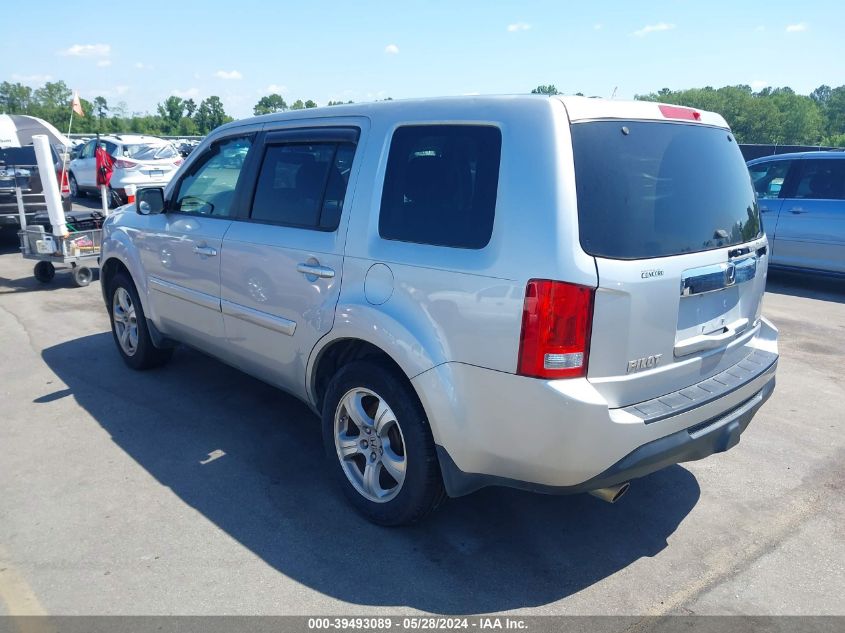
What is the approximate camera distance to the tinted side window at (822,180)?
8.86m

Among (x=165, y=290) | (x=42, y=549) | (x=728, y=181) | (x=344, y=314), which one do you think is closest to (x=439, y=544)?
(x=344, y=314)

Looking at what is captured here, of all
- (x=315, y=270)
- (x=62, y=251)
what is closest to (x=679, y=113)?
(x=315, y=270)

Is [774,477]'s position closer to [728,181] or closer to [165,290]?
[728,181]

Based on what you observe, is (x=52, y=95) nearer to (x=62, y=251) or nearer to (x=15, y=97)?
(x=15, y=97)

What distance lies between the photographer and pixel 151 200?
485 cm

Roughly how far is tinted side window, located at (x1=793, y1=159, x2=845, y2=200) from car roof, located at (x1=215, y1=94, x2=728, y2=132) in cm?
663

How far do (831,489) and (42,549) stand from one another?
415 centimetres

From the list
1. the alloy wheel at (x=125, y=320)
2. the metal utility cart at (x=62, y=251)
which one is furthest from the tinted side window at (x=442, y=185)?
the metal utility cart at (x=62, y=251)

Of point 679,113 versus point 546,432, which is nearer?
point 546,432

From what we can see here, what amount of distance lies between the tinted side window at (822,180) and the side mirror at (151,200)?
8.28m

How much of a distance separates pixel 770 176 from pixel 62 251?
379 inches

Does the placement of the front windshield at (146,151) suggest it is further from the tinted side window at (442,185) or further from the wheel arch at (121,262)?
the tinted side window at (442,185)

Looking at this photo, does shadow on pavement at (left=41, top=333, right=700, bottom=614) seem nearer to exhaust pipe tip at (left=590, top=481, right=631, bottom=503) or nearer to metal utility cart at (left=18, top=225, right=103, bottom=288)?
exhaust pipe tip at (left=590, top=481, right=631, bottom=503)

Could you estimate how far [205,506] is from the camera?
3586 millimetres
